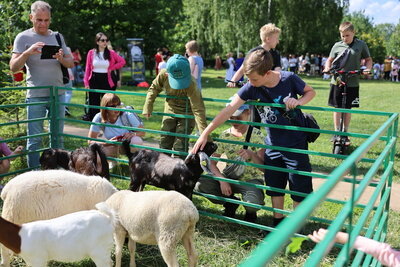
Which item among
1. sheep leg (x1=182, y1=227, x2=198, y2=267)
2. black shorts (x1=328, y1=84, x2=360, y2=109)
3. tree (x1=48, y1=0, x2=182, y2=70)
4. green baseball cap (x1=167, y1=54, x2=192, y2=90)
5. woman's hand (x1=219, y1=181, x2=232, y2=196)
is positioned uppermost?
tree (x1=48, y1=0, x2=182, y2=70)

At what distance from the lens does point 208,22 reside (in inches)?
1368

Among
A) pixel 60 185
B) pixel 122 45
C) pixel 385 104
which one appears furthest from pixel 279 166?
pixel 122 45

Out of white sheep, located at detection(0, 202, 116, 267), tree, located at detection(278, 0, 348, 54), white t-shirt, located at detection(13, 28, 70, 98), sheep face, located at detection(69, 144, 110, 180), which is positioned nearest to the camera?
white sheep, located at detection(0, 202, 116, 267)

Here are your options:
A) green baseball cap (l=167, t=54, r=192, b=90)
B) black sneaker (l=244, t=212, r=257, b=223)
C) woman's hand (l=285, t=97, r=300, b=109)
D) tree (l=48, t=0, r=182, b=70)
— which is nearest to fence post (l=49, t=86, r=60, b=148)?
green baseball cap (l=167, t=54, r=192, b=90)

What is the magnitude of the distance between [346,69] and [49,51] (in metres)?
5.09

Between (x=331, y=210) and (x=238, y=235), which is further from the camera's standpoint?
(x=331, y=210)

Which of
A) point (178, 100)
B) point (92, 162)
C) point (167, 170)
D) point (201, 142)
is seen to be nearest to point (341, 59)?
point (178, 100)

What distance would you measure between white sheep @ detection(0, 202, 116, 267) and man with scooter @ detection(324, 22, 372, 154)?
5377 mm

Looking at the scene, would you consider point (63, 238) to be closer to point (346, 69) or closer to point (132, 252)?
point (132, 252)

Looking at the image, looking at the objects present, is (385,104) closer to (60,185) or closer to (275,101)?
(275,101)

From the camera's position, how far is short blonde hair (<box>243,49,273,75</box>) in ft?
11.7

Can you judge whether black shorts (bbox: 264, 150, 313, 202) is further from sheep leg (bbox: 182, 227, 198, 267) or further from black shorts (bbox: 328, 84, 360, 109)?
black shorts (bbox: 328, 84, 360, 109)

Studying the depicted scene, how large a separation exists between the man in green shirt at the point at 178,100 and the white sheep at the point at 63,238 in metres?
1.71

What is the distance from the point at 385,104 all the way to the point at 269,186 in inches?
521
